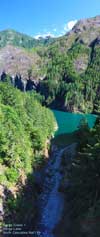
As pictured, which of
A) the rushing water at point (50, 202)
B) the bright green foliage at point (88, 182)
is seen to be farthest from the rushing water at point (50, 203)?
the bright green foliage at point (88, 182)

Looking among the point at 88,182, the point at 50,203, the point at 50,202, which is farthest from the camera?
the point at 50,202

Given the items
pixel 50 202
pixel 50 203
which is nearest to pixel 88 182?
pixel 50 203

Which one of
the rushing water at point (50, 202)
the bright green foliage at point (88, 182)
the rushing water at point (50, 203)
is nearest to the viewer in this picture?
the bright green foliage at point (88, 182)

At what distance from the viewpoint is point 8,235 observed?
42.2 metres

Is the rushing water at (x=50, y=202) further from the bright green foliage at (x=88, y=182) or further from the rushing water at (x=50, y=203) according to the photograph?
the bright green foliage at (x=88, y=182)

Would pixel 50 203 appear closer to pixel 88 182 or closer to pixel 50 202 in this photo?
pixel 50 202

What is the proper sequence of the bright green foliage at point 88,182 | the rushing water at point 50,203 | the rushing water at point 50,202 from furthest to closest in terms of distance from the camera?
the rushing water at point 50,203 < the rushing water at point 50,202 < the bright green foliage at point 88,182

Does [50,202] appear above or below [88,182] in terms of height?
below

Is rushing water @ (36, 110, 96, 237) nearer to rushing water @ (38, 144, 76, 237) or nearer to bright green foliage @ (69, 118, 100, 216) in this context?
rushing water @ (38, 144, 76, 237)

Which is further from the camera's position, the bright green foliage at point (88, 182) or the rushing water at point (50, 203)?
the rushing water at point (50, 203)

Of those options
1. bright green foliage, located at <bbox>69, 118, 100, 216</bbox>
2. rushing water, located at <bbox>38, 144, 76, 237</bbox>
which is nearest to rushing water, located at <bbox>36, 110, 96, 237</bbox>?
rushing water, located at <bbox>38, 144, 76, 237</bbox>

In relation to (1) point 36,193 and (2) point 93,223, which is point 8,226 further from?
(1) point 36,193

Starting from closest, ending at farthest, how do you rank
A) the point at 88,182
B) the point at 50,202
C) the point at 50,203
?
1. the point at 88,182
2. the point at 50,203
3. the point at 50,202

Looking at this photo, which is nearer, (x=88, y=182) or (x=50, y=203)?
(x=88, y=182)
